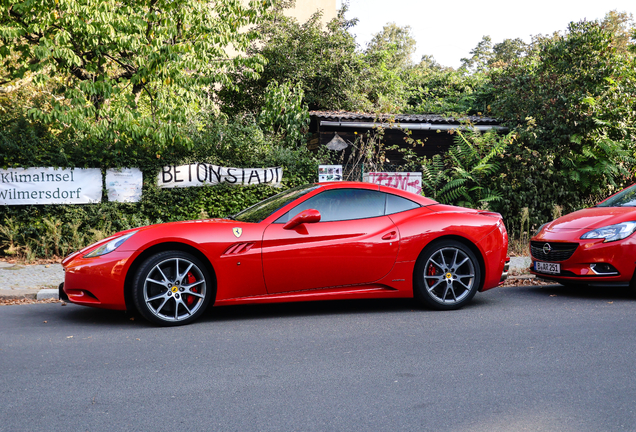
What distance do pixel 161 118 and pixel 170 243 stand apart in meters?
6.11

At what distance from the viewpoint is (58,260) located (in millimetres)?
9906

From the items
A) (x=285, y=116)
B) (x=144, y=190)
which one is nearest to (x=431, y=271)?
(x=144, y=190)

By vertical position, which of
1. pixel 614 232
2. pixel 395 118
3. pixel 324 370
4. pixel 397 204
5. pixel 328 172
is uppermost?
pixel 395 118

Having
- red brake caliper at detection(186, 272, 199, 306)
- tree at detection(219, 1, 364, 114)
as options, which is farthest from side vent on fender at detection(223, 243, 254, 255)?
tree at detection(219, 1, 364, 114)

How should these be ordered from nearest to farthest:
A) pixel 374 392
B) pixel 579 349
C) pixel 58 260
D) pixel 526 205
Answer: pixel 374 392, pixel 579 349, pixel 58 260, pixel 526 205

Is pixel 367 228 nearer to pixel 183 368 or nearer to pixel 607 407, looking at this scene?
pixel 183 368

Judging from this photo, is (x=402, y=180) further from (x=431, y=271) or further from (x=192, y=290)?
(x=192, y=290)

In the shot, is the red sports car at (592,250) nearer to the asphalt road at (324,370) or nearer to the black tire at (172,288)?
the asphalt road at (324,370)

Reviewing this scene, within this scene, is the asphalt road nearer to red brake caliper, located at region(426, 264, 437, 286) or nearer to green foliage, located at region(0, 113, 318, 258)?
A: red brake caliper, located at region(426, 264, 437, 286)

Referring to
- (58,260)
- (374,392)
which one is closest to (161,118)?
(58,260)

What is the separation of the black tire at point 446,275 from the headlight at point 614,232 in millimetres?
1783

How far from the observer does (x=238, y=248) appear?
5.71 m

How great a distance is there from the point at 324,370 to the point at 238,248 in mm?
1850

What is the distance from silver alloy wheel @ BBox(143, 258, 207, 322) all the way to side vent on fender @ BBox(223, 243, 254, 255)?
35 cm
